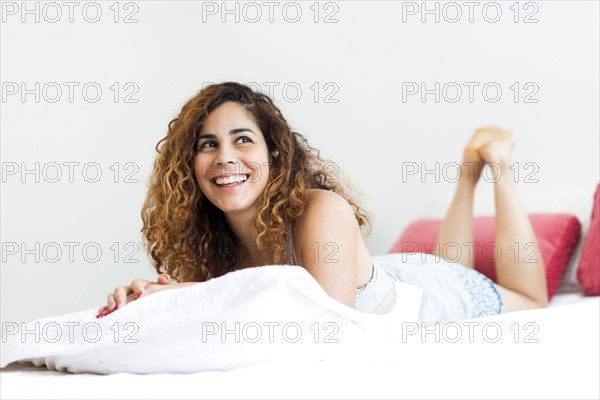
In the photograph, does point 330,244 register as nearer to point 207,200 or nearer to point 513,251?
point 207,200

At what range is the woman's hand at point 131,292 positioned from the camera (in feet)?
4.09

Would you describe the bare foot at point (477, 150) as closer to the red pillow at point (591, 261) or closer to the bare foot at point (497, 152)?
the bare foot at point (497, 152)

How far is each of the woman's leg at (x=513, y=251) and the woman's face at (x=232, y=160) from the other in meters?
0.83

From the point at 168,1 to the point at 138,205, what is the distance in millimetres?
895

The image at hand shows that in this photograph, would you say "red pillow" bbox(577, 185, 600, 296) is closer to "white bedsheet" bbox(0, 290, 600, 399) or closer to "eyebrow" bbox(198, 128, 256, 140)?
"white bedsheet" bbox(0, 290, 600, 399)

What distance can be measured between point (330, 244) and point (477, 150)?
0.99 meters

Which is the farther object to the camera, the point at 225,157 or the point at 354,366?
the point at 225,157

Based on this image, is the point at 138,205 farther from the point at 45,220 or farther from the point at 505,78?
the point at 505,78

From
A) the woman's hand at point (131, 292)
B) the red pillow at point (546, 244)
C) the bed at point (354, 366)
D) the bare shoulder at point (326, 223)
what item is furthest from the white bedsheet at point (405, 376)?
the red pillow at point (546, 244)

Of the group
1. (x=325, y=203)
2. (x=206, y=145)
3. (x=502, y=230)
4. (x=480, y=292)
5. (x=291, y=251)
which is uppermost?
(x=206, y=145)

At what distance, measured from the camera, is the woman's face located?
65.7 inches

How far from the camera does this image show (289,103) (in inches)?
124

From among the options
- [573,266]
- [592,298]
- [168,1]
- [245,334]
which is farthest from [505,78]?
[245,334]

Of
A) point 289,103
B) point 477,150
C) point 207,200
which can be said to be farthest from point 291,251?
point 289,103
